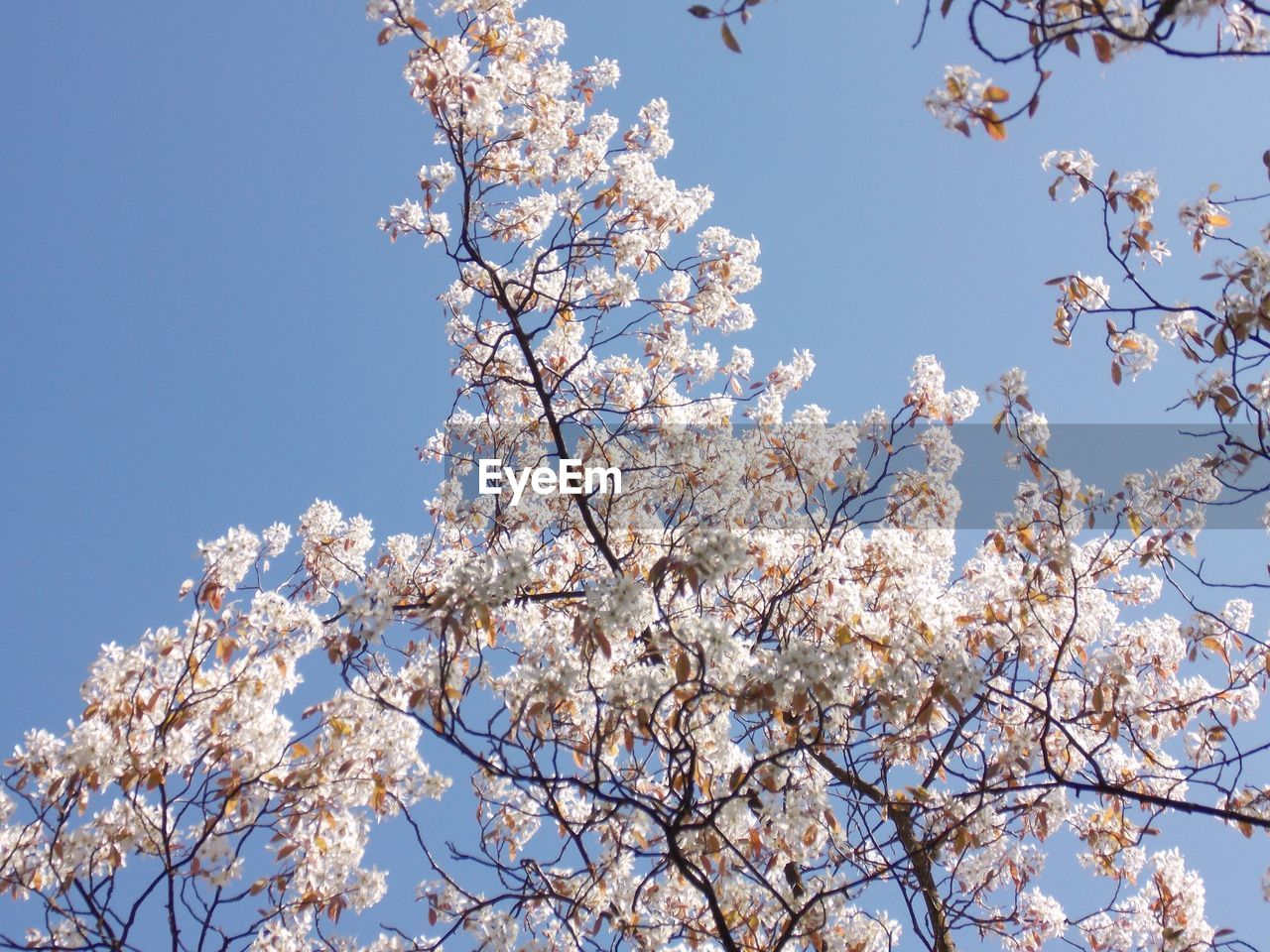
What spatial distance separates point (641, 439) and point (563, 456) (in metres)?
1.66

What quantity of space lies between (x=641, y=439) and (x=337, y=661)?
9.14ft

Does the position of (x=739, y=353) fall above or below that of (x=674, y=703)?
above

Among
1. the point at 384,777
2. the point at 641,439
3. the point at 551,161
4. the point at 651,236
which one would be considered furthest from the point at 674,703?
the point at 551,161

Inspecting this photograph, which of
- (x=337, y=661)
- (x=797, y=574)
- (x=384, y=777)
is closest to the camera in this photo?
(x=337, y=661)

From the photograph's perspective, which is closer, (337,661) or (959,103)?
(959,103)

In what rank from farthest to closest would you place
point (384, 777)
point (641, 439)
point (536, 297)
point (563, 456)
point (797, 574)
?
point (641, 439) < point (536, 297) < point (797, 574) < point (384, 777) < point (563, 456)

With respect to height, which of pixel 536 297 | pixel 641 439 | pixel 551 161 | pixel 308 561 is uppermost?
pixel 551 161

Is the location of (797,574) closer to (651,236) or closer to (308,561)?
(651,236)

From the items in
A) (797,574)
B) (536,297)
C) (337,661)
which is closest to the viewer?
(337,661)

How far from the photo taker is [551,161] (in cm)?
507

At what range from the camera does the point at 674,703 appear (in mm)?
4059

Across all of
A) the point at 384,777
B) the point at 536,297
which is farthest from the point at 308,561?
the point at 536,297

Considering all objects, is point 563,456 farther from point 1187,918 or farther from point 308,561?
point 1187,918

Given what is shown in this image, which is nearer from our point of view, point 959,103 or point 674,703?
point 959,103
